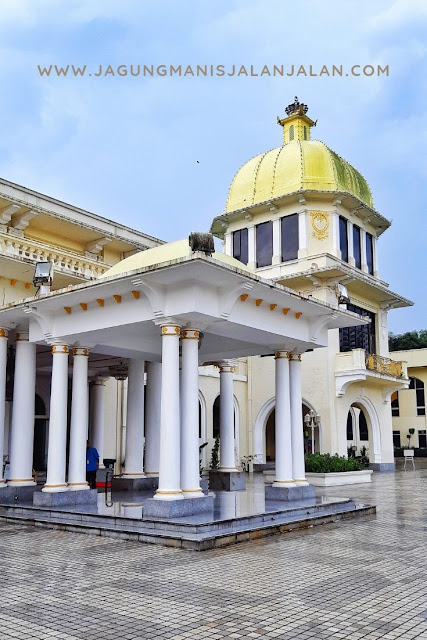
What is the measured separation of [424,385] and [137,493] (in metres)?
30.7

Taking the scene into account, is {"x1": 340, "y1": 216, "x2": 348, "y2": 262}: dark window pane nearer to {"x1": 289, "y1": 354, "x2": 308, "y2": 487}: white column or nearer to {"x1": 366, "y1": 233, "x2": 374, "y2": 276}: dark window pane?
{"x1": 366, "y1": 233, "x2": 374, "y2": 276}: dark window pane

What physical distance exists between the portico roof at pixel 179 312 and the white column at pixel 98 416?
17.8ft

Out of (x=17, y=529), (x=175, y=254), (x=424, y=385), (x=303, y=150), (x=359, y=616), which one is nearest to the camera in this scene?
(x=359, y=616)

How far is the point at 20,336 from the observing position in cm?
1367

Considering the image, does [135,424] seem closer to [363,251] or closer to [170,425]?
[170,425]

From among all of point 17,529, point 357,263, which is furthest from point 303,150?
point 17,529

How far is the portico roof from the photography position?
1030cm

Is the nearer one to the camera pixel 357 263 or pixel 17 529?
pixel 17 529

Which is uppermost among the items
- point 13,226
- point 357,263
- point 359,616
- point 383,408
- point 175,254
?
point 357,263

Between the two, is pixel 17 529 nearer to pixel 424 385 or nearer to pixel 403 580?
pixel 403 580

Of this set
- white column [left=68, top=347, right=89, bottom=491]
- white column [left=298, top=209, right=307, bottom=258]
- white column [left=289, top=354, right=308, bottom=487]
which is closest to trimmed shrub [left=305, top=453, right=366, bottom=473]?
white column [left=289, top=354, right=308, bottom=487]

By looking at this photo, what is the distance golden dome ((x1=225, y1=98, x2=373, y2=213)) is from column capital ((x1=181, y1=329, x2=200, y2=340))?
1686cm

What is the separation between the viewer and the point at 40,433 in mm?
20391

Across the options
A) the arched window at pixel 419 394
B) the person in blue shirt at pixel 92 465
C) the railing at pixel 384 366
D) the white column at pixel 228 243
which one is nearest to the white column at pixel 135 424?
the person in blue shirt at pixel 92 465
